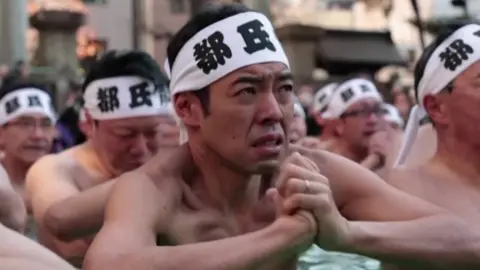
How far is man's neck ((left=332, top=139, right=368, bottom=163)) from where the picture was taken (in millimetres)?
8719

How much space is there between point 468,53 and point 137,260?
1967 mm

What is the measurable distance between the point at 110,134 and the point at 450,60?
201 cm

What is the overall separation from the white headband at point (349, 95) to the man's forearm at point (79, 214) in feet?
17.2

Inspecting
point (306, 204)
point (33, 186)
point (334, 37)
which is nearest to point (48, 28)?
point (334, 37)

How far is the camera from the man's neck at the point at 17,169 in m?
7.60

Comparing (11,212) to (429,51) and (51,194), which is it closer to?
(51,194)

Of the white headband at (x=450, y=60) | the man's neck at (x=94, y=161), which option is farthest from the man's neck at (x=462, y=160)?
the man's neck at (x=94, y=161)

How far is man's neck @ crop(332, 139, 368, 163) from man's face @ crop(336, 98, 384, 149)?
5cm

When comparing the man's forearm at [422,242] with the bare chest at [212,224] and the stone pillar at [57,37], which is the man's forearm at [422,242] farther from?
the stone pillar at [57,37]

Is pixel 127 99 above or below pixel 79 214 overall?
above

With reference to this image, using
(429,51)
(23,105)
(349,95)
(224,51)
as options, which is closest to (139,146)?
(429,51)

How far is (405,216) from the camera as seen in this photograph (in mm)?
3666

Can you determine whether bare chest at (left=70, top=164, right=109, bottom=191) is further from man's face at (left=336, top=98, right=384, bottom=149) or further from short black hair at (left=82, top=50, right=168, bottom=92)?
man's face at (left=336, top=98, right=384, bottom=149)

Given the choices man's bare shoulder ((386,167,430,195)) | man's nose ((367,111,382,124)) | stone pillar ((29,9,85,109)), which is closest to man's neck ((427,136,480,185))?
man's bare shoulder ((386,167,430,195))
